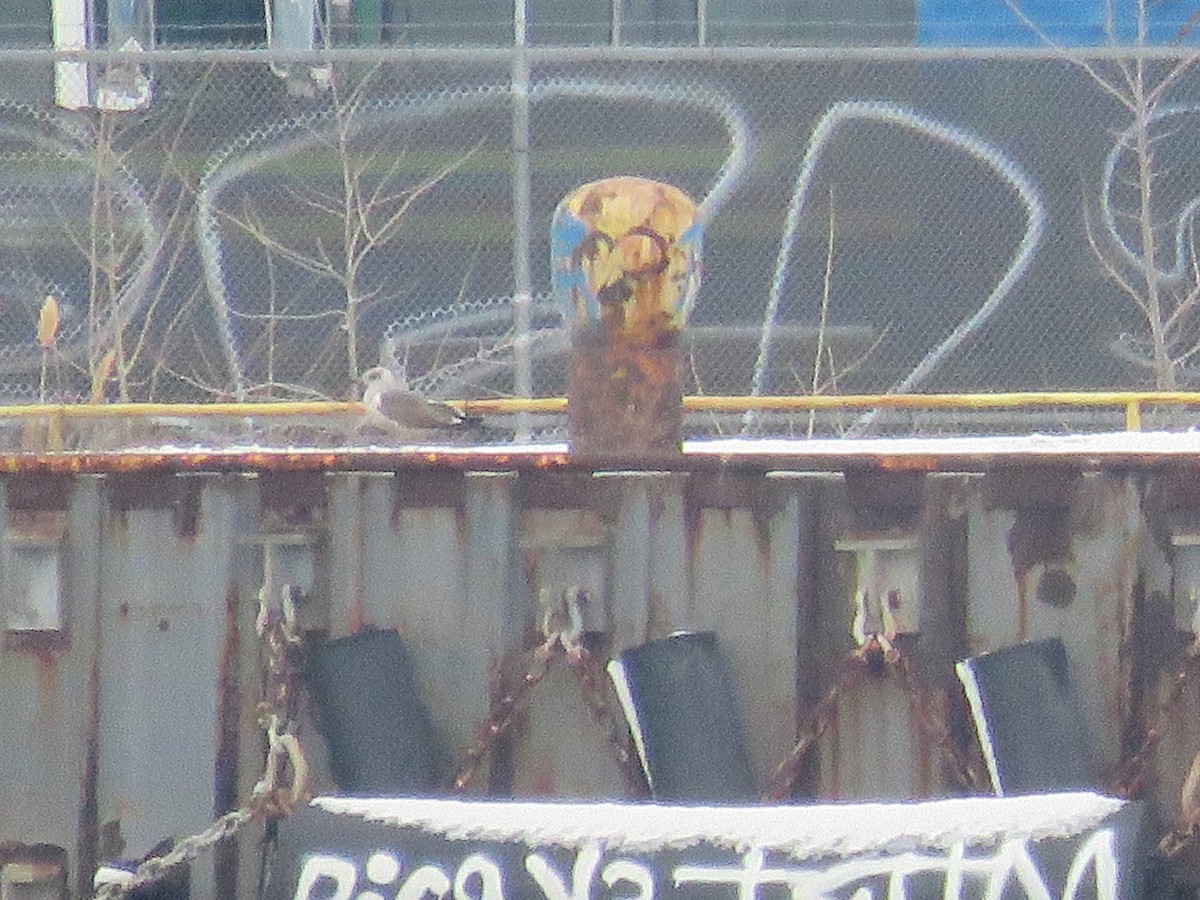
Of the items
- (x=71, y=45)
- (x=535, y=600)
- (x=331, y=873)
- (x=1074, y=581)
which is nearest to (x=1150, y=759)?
(x=1074, y=581)

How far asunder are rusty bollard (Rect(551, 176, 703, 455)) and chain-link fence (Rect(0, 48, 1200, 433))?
5.38 meters

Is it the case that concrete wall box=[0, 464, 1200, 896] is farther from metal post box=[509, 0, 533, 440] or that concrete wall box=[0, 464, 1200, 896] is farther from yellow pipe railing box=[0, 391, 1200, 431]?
metal post box=[509, 0, 533, 440]

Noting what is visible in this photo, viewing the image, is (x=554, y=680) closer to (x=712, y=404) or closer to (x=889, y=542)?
(x=889, y=542)

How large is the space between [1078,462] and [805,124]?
256 inches

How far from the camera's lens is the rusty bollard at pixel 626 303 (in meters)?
4.29

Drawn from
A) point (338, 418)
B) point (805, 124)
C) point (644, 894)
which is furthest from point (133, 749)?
point (805, 124)

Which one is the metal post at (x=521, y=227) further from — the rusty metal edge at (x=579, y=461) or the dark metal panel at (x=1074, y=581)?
the dark metal panel at (x=1074, y=581)

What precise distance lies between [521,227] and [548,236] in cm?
67

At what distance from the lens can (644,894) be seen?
12.5 feet

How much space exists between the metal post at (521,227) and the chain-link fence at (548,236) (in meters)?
0.38

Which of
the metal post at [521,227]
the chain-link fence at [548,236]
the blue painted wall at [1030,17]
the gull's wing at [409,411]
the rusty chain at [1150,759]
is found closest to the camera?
the rusty chain at [1150,759]

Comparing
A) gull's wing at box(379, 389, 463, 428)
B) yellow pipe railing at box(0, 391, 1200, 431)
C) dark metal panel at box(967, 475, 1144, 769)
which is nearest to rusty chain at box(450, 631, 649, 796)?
dark metal panel at box(967, 475, 1144, 769)

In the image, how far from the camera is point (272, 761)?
157 inches

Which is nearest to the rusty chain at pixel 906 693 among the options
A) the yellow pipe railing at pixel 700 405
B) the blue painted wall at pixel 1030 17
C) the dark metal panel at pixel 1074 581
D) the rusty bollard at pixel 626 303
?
the dark metal panel at pixel 1074 581
